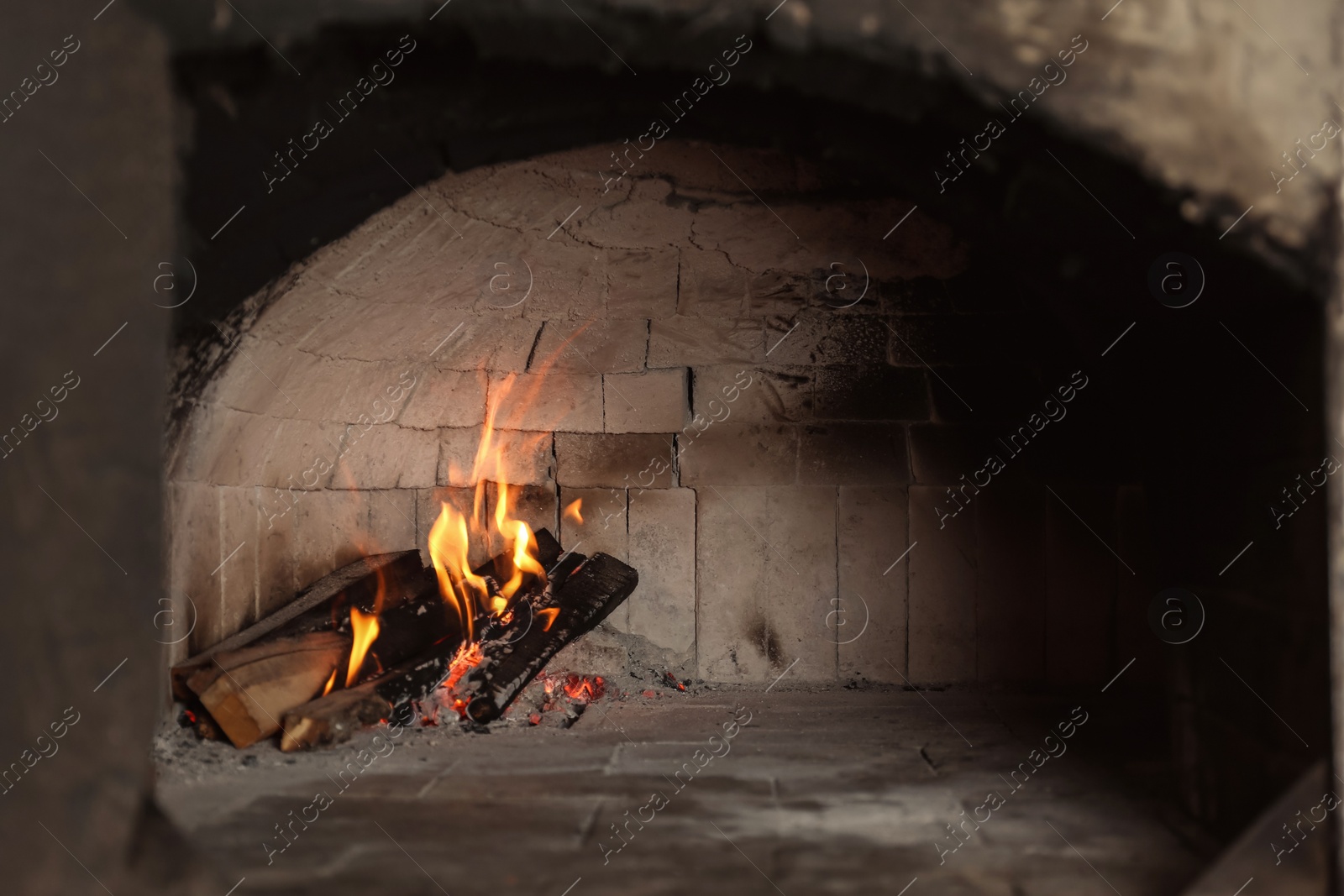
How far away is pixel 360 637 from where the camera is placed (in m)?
3.14

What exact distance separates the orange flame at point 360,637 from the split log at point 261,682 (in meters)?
0.05

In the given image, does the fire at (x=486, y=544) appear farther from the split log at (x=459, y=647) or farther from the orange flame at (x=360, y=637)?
the orange flame at (x=360, y=637)

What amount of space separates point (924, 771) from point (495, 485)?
88.1 inches

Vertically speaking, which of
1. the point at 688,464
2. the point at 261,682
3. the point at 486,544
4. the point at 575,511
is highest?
the point at 688,464

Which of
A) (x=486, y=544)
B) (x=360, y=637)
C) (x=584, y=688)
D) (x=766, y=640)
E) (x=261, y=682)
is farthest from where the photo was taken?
(x=486, y=544)

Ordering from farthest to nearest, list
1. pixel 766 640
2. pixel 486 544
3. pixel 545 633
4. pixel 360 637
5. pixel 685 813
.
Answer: pixel 486 544 < pixel 766 640 < pixel 545 633 < pixel 360 637 < pixel 685 813

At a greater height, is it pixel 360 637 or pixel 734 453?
pixel 734 453

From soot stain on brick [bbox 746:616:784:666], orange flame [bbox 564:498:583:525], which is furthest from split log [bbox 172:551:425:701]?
soot stain on brick [bbox 746:616:784:666]

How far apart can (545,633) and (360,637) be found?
26.1 inches

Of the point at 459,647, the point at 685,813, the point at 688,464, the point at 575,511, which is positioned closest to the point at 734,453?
the point at 688,464

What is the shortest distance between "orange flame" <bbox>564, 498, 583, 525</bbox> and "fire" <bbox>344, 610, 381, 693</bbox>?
0.98 metres

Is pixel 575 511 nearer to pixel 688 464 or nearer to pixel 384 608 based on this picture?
pixel 688 464

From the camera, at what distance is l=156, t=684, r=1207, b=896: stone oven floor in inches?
71.1

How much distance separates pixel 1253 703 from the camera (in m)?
1.97
